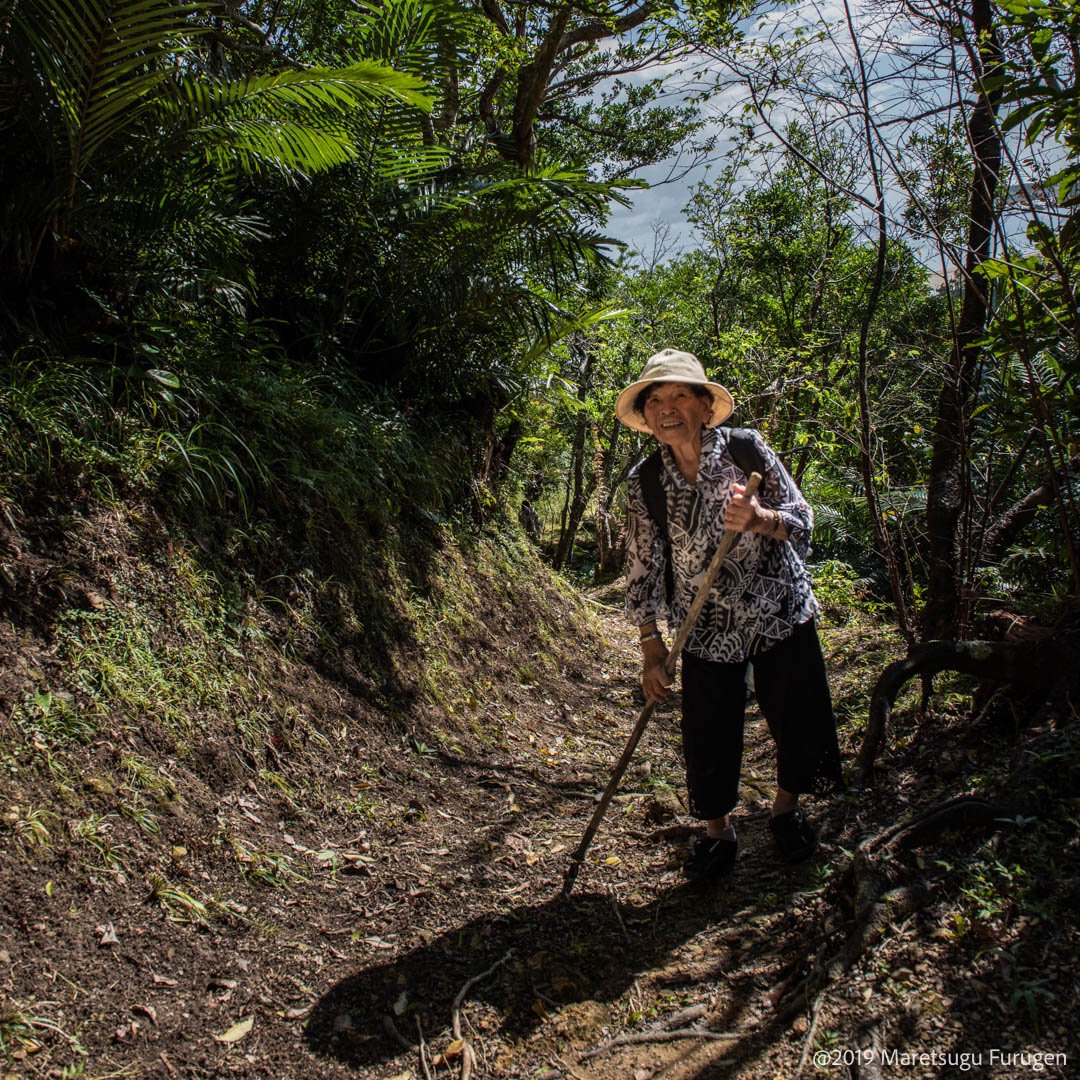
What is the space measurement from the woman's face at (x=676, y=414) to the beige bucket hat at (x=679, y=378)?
42 mm

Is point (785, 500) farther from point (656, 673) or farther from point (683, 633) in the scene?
point (656, 673)

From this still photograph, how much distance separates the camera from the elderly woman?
9.60ft

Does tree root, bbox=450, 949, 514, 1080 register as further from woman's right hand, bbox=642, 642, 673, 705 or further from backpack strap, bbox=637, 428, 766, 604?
backpack strap, bbox=637, 428, 766, 604

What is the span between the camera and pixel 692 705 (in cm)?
303

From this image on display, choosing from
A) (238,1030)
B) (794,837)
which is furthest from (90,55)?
(794,837)

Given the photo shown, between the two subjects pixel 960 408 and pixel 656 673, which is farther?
pixel 960 408

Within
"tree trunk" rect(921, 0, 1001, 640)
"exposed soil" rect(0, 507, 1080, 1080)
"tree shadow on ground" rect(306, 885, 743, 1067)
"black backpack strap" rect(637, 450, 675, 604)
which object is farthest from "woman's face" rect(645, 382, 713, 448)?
"tree shadow on ground" rect(306, 885, 743, 1067)

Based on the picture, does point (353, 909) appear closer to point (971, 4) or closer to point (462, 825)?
point (462, 825)

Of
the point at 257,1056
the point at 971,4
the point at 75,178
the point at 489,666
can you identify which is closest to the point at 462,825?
the point at 257,1056

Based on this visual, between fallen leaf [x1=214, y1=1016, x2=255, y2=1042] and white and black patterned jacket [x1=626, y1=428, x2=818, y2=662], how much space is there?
181cm

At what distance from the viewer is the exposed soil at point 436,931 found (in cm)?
203

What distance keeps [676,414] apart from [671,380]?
0.12m

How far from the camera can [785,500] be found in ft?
9.58

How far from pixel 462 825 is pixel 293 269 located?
13.0 feet
